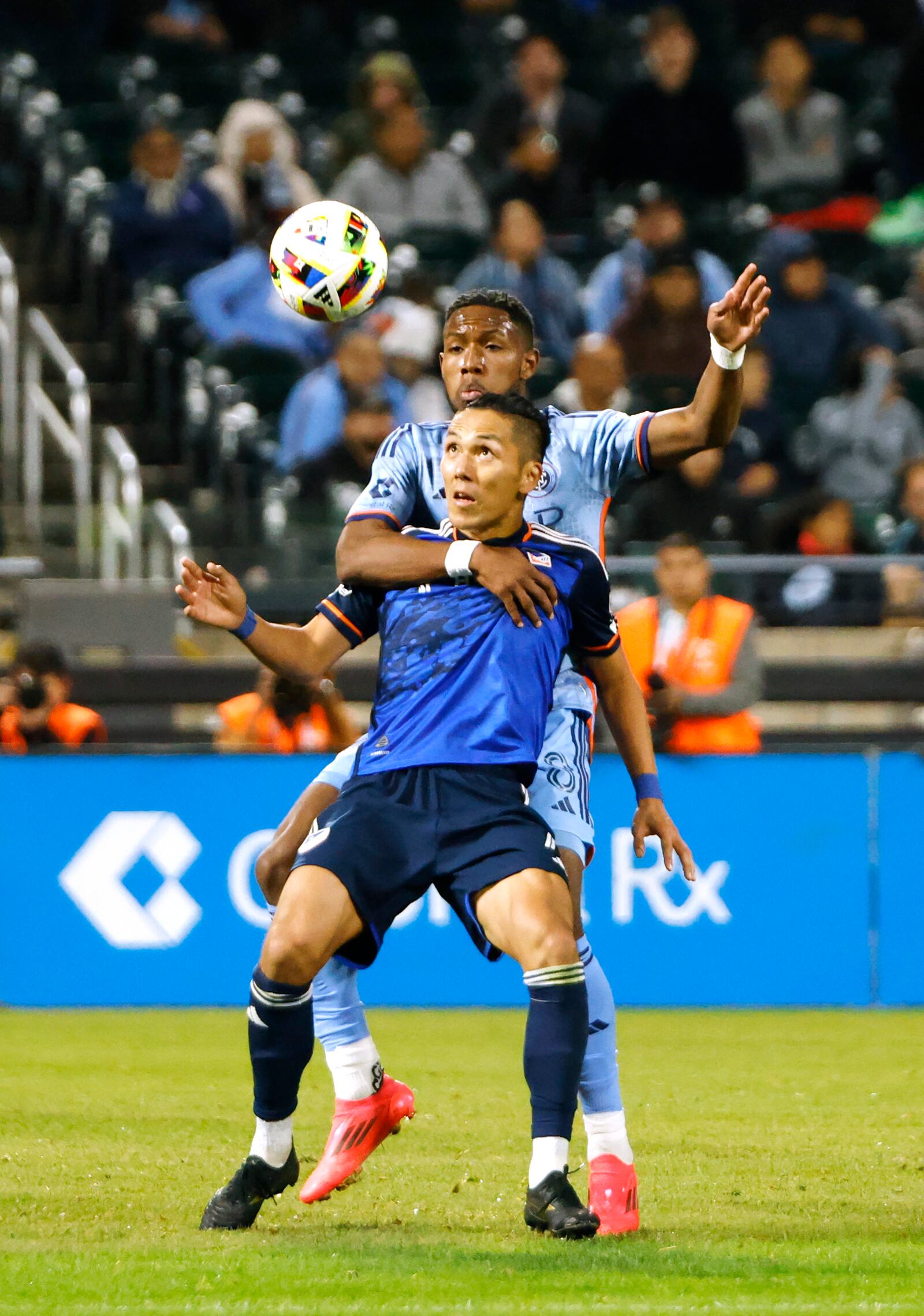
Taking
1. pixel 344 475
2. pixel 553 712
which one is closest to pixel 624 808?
pixel 344 475

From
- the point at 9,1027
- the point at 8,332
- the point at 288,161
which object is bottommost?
the point at 9,1027

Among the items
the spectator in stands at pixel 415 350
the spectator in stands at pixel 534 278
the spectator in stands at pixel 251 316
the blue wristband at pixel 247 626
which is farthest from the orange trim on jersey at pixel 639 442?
the spectator in stands at pixel 251 316

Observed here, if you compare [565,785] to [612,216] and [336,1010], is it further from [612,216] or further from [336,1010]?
[612,216]

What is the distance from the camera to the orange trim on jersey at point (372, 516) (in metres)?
5.43

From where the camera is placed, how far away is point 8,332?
534 inches

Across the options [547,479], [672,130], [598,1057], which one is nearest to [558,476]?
[547,479]

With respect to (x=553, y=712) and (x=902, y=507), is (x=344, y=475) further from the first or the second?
(x=553, y=712)

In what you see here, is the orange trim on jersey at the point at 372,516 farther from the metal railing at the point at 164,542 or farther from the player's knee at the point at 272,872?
the metal railing at the point at 164,542

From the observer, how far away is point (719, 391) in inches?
207

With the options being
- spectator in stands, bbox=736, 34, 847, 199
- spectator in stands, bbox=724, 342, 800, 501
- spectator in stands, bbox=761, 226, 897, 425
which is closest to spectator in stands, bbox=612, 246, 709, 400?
spectator in stands, bbox=724, 342, 800, 501

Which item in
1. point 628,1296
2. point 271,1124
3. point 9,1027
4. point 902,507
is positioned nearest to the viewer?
point 628,1296

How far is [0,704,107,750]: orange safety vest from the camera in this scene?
11078mm

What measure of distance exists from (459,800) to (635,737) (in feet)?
2.27

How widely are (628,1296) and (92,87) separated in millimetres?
14827
